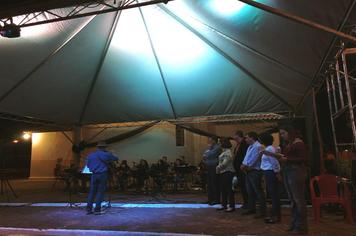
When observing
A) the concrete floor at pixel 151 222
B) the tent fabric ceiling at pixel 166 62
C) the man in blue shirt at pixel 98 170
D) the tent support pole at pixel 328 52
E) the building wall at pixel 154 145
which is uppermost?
the tent fabric ceiling at pixel 166 62

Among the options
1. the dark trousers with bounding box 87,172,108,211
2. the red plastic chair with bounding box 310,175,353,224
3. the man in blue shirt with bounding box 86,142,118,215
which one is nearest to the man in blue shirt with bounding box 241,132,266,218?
the red plastic chair with bounding box 310,175,353,224

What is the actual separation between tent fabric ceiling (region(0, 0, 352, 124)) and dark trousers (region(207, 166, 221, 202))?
10.7 ft

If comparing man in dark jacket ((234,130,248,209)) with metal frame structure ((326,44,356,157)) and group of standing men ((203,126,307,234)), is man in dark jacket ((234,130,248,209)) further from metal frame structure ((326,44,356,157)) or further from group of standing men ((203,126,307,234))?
metal frame structure ((326,44,356,157))

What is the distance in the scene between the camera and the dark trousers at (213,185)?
9898 millimetres

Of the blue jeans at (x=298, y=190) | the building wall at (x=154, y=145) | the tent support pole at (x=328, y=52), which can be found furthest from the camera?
the building wall at (x=154, y=145)

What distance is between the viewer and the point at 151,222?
25.7ft

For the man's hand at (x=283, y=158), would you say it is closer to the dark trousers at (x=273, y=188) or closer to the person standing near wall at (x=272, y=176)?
the person standing near wall at (x=272, y=176)

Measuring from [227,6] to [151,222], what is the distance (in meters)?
4.88

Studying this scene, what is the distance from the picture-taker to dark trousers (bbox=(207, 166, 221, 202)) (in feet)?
32.5

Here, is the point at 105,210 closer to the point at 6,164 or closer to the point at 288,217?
the point at 288,217

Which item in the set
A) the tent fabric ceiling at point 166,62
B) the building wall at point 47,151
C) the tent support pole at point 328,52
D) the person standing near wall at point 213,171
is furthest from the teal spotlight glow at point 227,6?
the building wall at point 47,151

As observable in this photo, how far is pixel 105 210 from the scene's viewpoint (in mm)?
9648

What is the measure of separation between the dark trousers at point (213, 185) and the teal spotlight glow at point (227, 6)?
4187mm

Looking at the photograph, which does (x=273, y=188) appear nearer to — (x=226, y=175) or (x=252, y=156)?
(x=252, y=156)
